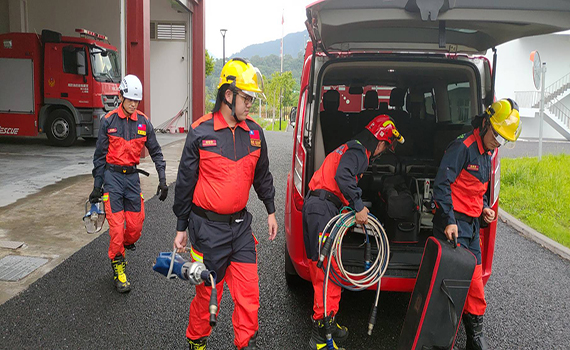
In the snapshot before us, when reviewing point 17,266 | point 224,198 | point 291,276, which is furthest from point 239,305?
point 17,266

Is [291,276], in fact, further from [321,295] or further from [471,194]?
[471,194]

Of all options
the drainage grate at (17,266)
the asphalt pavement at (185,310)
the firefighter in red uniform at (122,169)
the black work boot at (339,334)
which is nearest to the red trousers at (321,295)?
the black work boot at (339,334)

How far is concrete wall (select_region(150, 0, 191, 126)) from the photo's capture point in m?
21.0

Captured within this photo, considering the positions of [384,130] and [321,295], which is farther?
[384,130]

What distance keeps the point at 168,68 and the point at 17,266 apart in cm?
1752

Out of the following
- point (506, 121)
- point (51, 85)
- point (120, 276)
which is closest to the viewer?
point (506, 121)

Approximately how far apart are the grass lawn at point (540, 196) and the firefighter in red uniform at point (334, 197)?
4.21 m

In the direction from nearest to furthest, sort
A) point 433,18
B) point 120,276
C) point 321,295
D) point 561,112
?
point 433,18
point 321,295
point 120,276
point 561,112

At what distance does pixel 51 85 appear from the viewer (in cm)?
1466

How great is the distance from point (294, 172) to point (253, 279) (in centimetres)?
109

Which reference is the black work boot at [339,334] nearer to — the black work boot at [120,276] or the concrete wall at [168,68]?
the black work boot at [120,276]

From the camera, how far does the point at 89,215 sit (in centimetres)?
458

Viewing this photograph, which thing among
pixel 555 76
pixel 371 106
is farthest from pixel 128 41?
pixel 555 76

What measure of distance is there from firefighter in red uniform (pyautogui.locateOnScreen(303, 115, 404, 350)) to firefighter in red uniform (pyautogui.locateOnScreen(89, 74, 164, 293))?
1638mm
